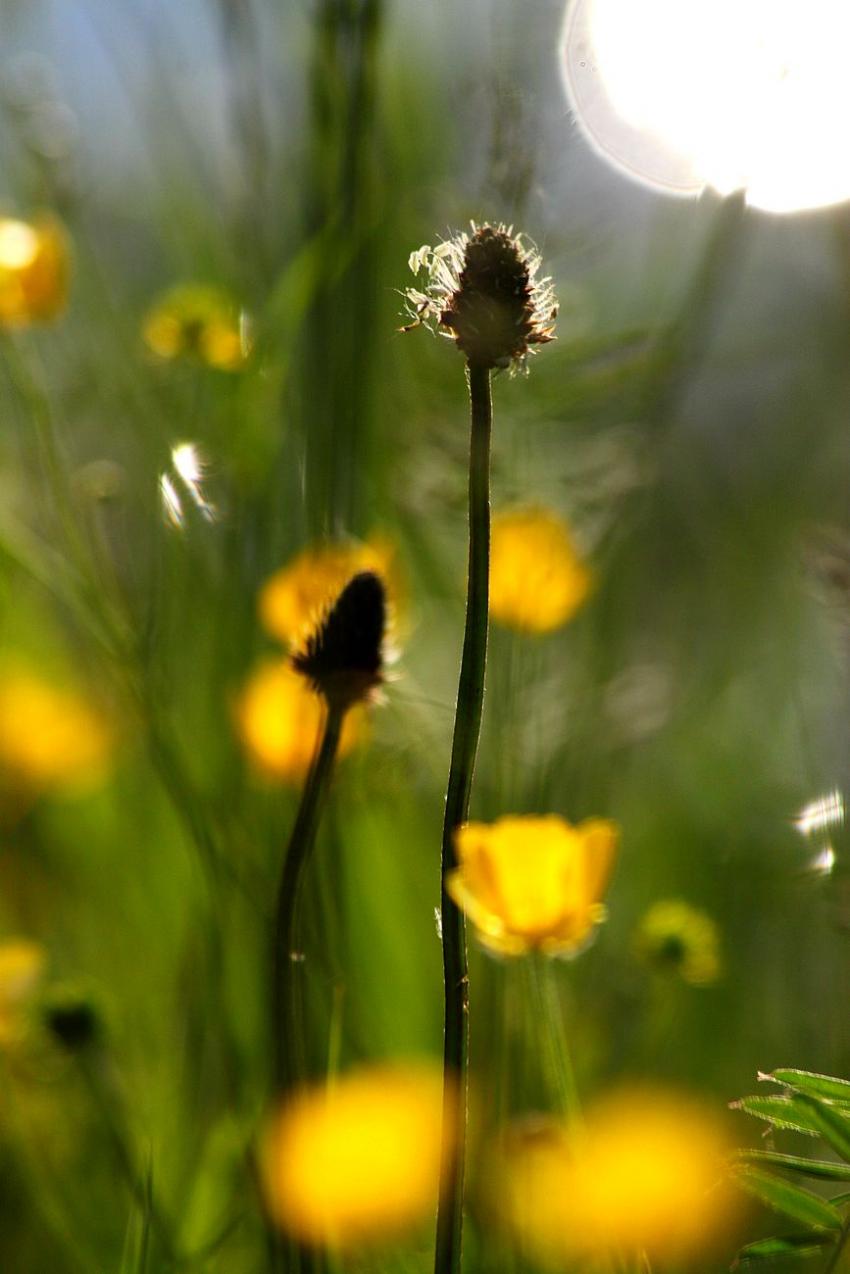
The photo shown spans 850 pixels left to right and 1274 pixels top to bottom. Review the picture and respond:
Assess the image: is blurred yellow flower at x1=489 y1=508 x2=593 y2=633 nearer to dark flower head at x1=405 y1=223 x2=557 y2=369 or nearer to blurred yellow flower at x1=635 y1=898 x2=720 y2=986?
blurred yellow flower at x1=635 y1=898 x2=720 y2=986

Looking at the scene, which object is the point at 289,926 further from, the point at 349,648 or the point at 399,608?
the point at 399,608

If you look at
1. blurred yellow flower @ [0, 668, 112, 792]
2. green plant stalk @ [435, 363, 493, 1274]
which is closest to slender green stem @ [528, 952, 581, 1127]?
green plant stalk @ [435, 363, 493, 1274]

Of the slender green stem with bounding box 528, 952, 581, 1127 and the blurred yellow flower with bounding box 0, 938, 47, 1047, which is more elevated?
the blurred yellow flower with bounding box 0, 938, 47, 1047

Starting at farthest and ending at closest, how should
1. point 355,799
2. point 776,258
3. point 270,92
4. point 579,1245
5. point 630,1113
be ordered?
point 776,258, point 270,92, point 355,799, point 630,1113, point 579,1245


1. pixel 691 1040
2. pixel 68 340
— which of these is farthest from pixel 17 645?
pixel 691 1040

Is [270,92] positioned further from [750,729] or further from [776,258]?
[750,729]

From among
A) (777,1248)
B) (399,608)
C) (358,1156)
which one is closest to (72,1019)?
(358,1156)

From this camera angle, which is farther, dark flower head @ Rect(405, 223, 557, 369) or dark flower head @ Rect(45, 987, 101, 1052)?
dark flower head @ Rect(45, 987, 101, 1052)
